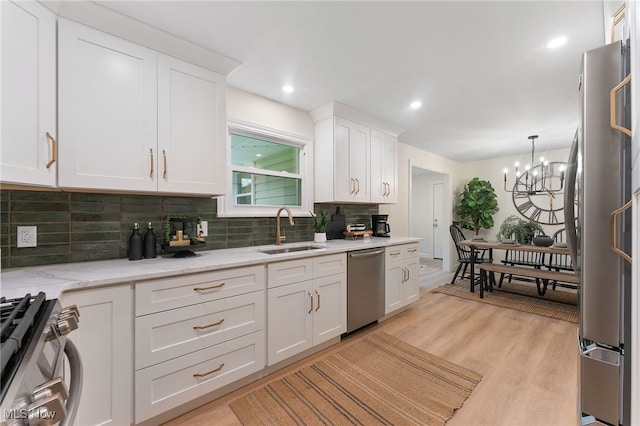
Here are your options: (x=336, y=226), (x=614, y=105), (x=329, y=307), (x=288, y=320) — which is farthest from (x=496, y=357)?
(x=614, y=105)

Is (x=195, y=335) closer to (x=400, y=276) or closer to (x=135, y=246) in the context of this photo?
(x=135, y=246)

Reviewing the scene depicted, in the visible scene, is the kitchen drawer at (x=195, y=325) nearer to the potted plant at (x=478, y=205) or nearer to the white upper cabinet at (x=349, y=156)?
the white upper cabinet at (x=349, y=156)

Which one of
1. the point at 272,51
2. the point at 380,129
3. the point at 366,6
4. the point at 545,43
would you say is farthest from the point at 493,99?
the point at 272,51

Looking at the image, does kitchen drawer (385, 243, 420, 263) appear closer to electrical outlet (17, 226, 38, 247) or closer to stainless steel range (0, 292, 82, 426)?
stainless steel range (0, 292, 82, 426)

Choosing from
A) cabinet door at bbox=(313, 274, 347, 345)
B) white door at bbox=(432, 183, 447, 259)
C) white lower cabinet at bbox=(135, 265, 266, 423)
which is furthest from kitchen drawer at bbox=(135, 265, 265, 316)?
white door at bbox=(432, 183, 447, 259)

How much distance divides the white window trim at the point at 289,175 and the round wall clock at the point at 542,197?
14.3 ft

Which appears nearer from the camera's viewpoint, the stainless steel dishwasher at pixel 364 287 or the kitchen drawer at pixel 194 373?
the kitchen drawer at pixel 194 373

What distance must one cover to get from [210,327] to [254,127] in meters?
1.88

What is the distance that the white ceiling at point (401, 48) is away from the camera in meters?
1.52

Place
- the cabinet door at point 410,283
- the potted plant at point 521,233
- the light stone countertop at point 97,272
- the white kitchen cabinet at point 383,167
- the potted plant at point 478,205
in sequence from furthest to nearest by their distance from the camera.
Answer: the potted plant at point 478,205
the potted plant at point 521,233
the white kitchen cabinet at point 383,167
the cabinet door at point 410,283
the light stone countertop at point 97,272

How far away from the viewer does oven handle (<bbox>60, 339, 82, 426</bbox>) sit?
2.09ft

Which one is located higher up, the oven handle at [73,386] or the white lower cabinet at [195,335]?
the oven handle at [73,386]

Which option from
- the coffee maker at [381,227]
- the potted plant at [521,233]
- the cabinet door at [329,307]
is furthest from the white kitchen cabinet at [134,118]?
the potted plant at [521,233]

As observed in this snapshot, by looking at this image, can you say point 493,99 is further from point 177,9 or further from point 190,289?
point 190,289
